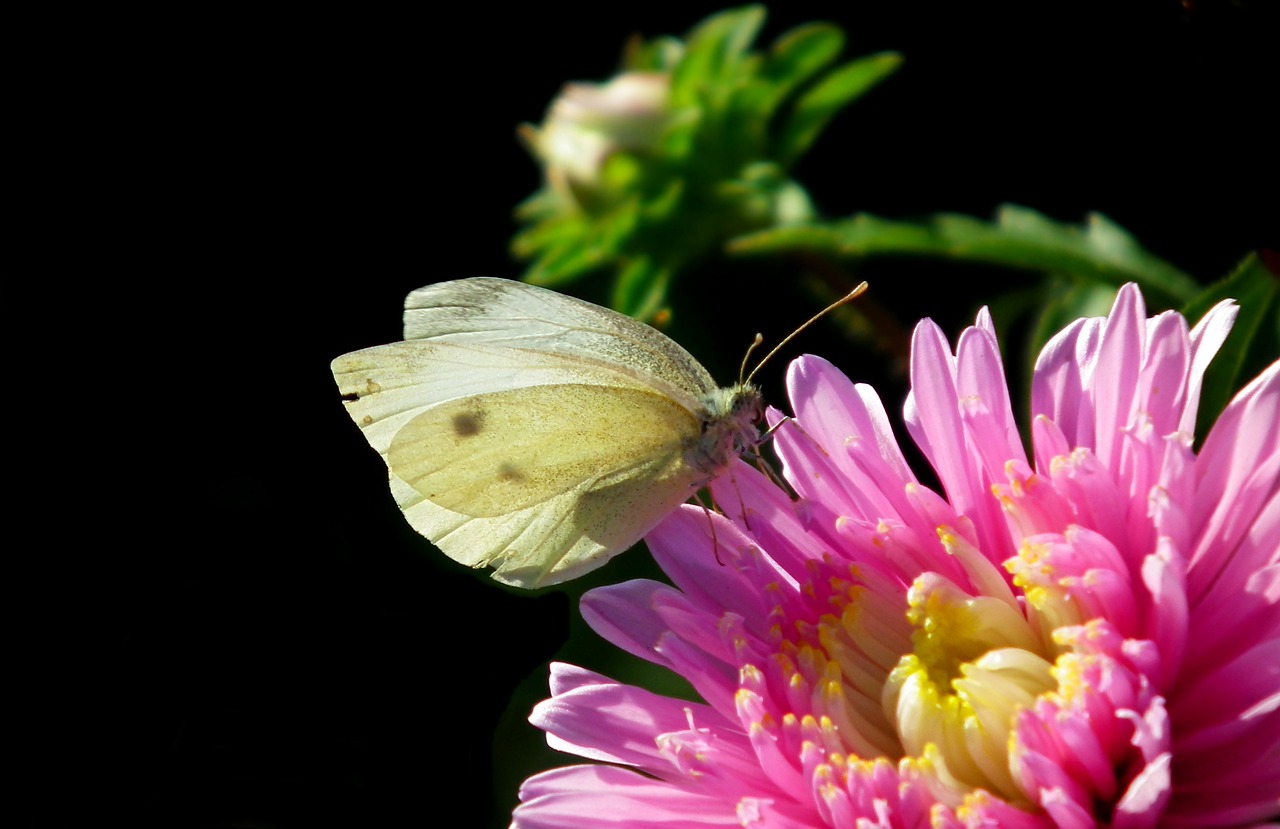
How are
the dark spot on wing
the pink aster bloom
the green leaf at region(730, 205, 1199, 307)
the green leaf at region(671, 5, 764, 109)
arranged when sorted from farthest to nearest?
the green leaf at region(671, 5, 764, 109)
the green leaf at region(730, 205, 1199, 307)
the dark spot on wing
the pink aster bloom

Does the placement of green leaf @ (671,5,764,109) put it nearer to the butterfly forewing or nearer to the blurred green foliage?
the blurred green foliage

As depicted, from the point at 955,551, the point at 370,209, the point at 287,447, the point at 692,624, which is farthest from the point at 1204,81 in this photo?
the point at 370,209

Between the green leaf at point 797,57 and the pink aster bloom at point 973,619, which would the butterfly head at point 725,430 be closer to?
the pink aster bloom at point 973,619

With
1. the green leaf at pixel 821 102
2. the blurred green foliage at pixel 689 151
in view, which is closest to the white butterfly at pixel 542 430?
the blurred green foliage at pixel 689 151

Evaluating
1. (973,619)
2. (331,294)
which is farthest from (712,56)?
(973,619)

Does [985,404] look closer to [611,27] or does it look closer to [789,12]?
[789,12]

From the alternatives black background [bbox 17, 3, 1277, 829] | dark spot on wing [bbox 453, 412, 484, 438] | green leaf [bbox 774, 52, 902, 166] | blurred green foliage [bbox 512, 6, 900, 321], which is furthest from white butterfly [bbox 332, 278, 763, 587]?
green leaf [bbox 774, 52, 902, 166]
